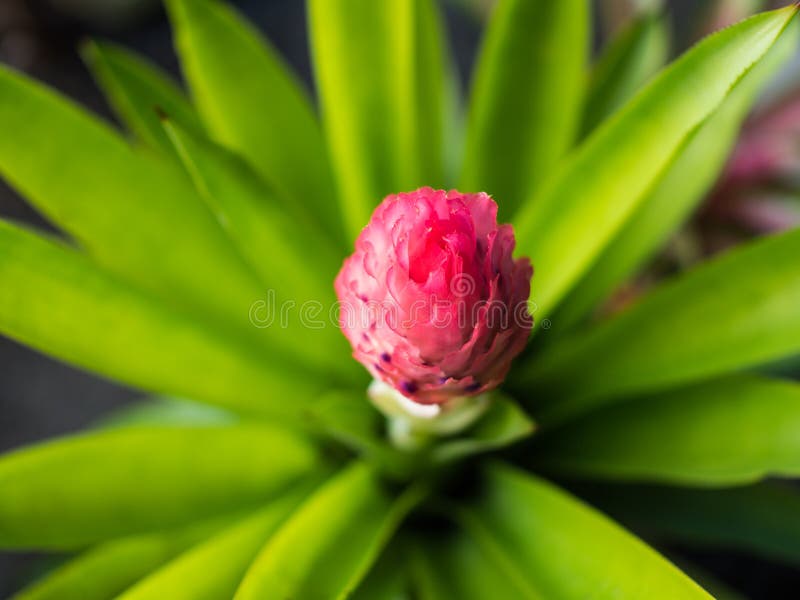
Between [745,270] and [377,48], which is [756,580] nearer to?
[745,270]

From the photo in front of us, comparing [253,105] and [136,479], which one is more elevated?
[253,105]

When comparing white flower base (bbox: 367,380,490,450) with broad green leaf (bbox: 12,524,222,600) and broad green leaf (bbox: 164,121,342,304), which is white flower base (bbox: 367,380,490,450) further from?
broad green leaf (bbox: 12,524,222,600)

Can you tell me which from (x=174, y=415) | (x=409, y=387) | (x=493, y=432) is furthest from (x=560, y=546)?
(x=174, y=415)

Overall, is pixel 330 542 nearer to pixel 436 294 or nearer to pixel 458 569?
pixel 458 569

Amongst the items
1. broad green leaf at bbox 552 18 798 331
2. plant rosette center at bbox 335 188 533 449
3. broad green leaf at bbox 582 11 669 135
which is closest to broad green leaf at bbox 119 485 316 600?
plant rosette center at bbox 335 188 533 449

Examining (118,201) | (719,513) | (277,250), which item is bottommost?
(719,513)

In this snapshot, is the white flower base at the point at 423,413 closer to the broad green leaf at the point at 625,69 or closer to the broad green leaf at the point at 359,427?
the broad green leaf at the point at 359,427
